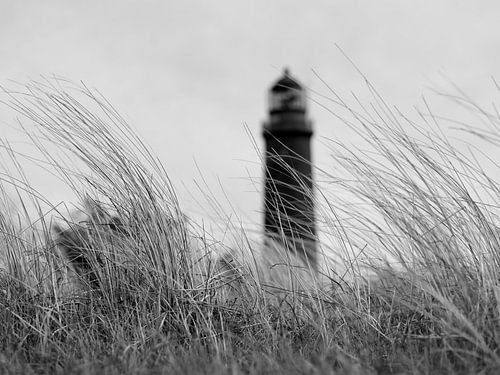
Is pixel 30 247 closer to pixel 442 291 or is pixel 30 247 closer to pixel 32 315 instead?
pixel 32 315

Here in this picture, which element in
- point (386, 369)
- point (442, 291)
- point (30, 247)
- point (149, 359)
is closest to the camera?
point (386, 369)

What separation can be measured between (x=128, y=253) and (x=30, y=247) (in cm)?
43

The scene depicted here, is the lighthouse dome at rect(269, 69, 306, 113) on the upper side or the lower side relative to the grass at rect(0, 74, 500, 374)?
upper

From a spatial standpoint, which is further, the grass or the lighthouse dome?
the lighthouse dome

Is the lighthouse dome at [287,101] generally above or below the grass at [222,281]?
above

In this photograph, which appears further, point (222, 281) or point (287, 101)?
point (287, 101)

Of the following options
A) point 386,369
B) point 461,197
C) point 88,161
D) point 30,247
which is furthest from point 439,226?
point 30,247

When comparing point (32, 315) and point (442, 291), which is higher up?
point (32, 315)

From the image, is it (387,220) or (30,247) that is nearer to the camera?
(387,220)

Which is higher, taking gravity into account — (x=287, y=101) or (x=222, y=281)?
(x=287, y=101)

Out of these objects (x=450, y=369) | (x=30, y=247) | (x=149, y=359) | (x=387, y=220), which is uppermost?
(x=30, y=247)

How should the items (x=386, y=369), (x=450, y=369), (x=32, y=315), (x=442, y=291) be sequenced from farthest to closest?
(x=32, y=315) → (x=442, y=291) → (x=386, y=369) → (x=450, y=369)

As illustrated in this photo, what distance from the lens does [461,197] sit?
1789 millimetres

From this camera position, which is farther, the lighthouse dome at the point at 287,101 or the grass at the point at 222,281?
the lighthouse dome at the point at 287,101
